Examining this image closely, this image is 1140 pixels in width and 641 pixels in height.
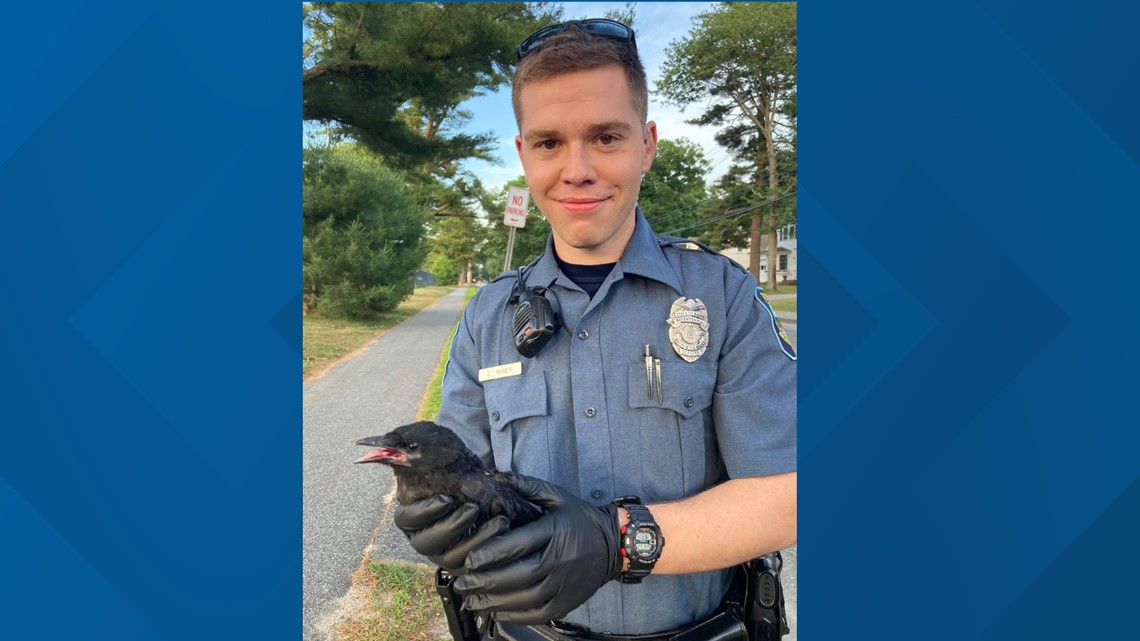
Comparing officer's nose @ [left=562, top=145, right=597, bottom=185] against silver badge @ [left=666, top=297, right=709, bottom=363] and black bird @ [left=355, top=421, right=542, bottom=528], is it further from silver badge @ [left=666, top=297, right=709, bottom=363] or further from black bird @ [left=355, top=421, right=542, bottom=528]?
black bird @ [left=355, top=421, right=542, bottom=528]

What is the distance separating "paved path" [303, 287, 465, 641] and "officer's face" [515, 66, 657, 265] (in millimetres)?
2232

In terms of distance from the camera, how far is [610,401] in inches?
66.9

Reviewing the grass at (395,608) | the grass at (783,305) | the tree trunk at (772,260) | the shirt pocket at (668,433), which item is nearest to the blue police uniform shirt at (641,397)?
the shirt pocket at (668,433)

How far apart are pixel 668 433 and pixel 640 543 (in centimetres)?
36

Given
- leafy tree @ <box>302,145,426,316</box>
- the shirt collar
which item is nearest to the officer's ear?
the shirt collar

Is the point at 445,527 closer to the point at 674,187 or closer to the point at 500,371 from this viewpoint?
the point at 500,371

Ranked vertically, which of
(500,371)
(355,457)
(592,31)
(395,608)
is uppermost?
(592,31)

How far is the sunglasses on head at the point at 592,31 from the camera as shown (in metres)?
1.64

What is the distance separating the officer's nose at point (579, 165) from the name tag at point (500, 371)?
2.17ft

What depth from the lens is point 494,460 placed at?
187 centimetres

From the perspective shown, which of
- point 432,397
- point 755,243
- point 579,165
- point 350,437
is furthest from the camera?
point 432,397

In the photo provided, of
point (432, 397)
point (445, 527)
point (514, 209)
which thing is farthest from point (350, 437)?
point (445, 527)

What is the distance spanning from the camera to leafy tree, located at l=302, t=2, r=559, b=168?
262 cm

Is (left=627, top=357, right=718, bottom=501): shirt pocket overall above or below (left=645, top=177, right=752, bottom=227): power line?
below
